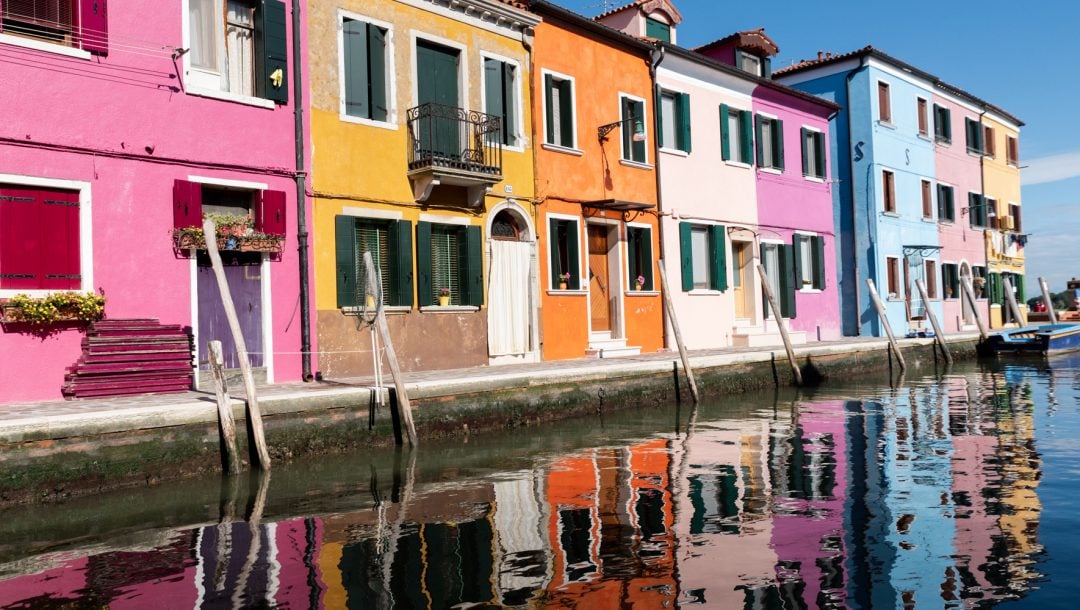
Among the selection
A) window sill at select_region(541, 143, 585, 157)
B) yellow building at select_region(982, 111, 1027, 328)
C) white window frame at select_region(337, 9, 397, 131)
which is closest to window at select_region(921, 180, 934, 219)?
yellow building at select_region(982, 111, 1027, 328)

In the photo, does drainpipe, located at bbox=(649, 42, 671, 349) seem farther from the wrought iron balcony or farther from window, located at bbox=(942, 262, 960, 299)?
window, located at bbox=(942, 262, 960, 299)

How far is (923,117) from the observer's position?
30781mm

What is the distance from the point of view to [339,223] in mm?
13766

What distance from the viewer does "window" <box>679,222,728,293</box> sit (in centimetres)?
2116

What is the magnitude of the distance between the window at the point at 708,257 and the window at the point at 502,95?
19.0ft

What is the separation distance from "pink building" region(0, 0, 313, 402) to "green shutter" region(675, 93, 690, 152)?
1006 cm

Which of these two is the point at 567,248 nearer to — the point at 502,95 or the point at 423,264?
the point at 502,95

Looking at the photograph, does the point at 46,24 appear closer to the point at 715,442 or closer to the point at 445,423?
the point at 445,423

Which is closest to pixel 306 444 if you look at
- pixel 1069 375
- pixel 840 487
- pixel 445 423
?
pixel 445 423

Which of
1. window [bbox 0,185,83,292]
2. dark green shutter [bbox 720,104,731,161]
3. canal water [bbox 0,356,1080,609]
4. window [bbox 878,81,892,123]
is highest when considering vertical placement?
window [bbox 878,81,892,123]

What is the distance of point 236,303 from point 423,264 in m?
3.24

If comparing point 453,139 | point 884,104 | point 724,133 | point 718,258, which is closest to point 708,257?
point 718,258

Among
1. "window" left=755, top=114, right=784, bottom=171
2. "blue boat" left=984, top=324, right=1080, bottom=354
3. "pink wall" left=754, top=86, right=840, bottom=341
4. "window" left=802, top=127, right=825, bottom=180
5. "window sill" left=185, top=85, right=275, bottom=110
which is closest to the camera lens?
"window sill" left=185, top=85, right=275, bottom=110

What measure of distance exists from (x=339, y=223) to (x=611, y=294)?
6979 mm
